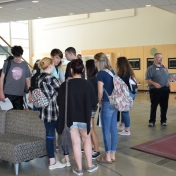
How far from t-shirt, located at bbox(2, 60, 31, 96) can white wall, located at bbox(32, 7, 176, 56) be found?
11.8m

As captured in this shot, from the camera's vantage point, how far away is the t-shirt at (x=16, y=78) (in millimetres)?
4102

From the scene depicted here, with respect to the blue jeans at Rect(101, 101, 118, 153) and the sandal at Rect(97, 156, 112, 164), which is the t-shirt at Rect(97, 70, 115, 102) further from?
the sandal at Rect(97, 156, 112, 164)

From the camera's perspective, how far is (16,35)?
65.8ft

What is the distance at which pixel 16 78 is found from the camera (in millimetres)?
4141

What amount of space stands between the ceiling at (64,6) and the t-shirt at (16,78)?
20.3 ft

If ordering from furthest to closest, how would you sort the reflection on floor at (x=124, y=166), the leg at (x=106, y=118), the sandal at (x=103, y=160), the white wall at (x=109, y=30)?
the white wall at (x=109, y=30), the sandal at (x=103, y=160), the leg at (x=106, y=118), the reflection on floor at (x=124, y=166)

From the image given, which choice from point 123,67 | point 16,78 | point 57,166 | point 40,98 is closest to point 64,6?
point 123,67

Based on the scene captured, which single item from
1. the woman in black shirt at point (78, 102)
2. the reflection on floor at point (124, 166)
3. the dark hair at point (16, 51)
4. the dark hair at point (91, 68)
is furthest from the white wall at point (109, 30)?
the woman in black shirt at point (78, 102)

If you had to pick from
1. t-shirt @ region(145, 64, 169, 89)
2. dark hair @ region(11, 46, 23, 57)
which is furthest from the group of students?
t-shirt @ region(145, 64, 169, 89)

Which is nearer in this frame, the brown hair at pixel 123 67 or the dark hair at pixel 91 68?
the dark hair at pixel 91 68

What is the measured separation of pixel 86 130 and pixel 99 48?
1449cm

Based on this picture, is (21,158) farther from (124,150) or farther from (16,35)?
(16,35)

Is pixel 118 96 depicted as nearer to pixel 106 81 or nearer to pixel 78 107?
pixel 106 81

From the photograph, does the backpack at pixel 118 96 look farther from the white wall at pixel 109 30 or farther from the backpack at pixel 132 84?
the white wall at pixel 109 30
